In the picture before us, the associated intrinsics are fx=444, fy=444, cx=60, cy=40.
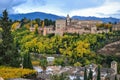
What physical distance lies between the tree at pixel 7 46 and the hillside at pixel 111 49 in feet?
157

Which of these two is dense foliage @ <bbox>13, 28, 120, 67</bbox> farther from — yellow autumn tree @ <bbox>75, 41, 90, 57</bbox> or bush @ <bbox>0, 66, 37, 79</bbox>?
bush @ <bbox>0, 66, 37, 79</bbox>

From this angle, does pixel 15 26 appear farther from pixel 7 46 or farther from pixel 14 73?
pixel 14 73

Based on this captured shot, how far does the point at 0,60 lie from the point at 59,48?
165 feet

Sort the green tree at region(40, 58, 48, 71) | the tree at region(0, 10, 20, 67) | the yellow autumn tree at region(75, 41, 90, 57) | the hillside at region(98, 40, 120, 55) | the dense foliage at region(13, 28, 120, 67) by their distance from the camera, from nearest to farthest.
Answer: the tree at region(0, 10, 20, 67), the green tree at region(40, 58, 48, 71), the dense foliage at region(13, 28, 120, 67), the yellow autumn tree at region(75, 41, 90, 57), the hillside at region(98, 40, 120, 55)

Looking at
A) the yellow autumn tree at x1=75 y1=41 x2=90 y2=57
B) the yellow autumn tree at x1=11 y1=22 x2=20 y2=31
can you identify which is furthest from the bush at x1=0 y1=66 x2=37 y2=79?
the yellow autumn tree at x1=11 y1=22 x2=20 y2=31

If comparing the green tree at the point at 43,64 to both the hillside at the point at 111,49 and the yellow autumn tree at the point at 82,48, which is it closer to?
the yellow autumn tree at the point at 82,48

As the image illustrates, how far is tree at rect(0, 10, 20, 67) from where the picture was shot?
40.8ft

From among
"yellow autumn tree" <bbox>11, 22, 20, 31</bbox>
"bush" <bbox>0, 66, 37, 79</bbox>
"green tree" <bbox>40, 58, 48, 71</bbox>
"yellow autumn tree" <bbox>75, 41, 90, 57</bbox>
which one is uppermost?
"bush" <bbox>0, 66, 37, 79</bbox>

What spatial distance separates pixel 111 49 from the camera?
64.8 m

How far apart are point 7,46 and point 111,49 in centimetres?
5314

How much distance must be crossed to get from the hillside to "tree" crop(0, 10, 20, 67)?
47.9 m

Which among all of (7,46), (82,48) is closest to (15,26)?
(82,48)

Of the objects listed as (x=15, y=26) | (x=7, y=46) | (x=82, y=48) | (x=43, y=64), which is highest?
(x=7, y=46)

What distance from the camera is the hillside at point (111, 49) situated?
202 ft
